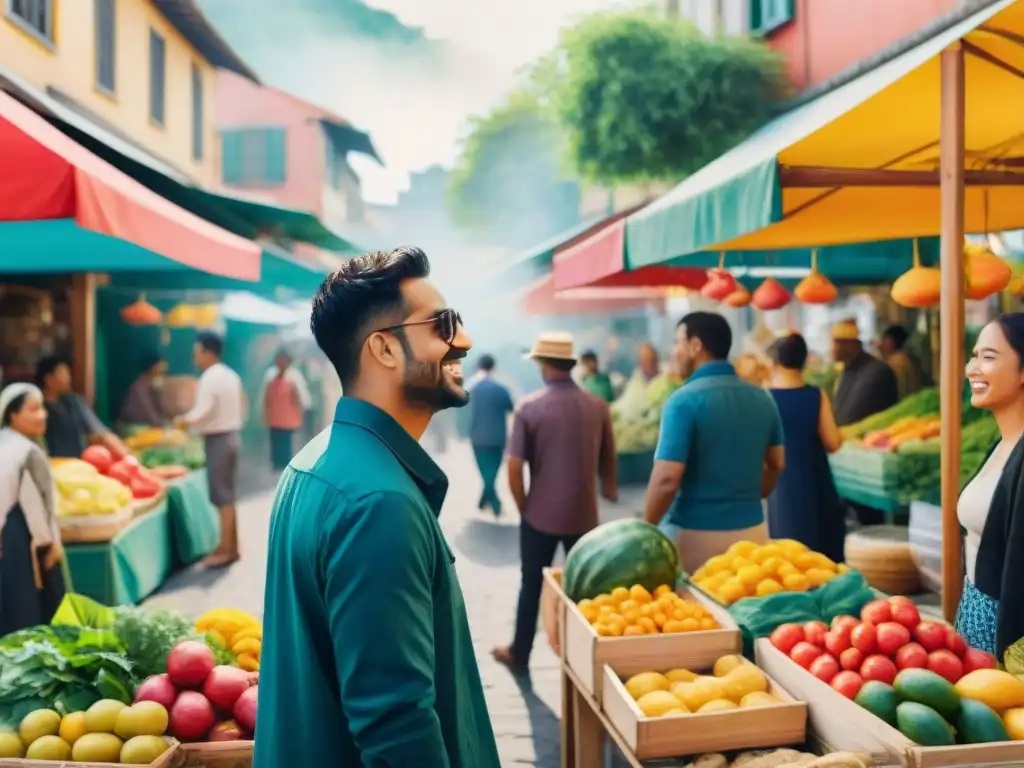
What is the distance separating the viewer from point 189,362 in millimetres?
17625

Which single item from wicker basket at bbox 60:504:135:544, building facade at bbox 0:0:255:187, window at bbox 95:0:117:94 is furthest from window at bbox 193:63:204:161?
wicker basket at bbox 60:504:135:544

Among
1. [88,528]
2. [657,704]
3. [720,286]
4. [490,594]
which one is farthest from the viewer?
[490,594]

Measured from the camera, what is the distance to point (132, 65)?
15023 millimetres

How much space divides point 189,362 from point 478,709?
54.7 ft

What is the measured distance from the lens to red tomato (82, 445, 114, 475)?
836 cm

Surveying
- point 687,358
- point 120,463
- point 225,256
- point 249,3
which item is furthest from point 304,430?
point 249,3

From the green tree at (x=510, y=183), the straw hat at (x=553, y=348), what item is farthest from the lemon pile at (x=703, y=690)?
the green tree at (x=510, y=183)

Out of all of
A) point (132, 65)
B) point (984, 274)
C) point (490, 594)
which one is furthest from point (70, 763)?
point (132, 65)

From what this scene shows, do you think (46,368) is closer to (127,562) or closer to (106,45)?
(127,562)

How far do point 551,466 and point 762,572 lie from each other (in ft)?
7.31

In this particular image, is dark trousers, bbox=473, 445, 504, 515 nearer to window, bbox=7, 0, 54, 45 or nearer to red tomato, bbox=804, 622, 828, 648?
window, bbox=7, 0, 54, 45

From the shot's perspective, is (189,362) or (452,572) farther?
(189,362)

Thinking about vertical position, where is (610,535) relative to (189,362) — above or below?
below

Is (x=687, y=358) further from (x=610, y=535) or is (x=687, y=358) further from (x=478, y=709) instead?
(x=478, y=709)
